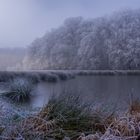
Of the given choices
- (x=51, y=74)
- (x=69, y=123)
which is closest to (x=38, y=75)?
(x=51, y=74)

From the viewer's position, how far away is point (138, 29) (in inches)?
299

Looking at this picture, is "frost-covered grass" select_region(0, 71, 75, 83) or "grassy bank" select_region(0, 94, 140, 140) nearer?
"grassy bank" select_region(0, 94, 140, 140)

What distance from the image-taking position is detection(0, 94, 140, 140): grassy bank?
8.64ft

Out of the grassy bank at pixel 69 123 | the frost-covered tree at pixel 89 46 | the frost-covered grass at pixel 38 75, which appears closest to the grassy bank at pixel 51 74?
the frost-covered grass at pixel 38 75

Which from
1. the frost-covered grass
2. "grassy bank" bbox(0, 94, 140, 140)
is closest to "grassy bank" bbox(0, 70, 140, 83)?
the frost-covered grass

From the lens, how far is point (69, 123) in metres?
2.99

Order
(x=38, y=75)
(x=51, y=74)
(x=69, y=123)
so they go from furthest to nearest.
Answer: (x=51, y=74) < (x=38, y=75) < (x=69, y=123)

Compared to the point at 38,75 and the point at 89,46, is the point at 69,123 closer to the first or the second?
the point at 89,46

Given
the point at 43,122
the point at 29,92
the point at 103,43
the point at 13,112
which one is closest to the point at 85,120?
the point at 43,122

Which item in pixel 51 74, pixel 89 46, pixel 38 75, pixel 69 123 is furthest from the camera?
pixel 51 74

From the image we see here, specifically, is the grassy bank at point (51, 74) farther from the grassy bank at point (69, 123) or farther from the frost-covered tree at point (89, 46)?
the grassy bank at point (69, 123)

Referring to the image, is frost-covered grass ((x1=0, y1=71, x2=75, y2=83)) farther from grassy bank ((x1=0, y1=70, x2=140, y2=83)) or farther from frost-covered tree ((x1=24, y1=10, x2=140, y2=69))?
frost-covered tree ((x1=24, y1=10, x2=140, y2=69))

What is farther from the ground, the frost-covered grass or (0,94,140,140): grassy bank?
the frost-covered grass

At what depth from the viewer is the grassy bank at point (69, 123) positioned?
2635 mm
